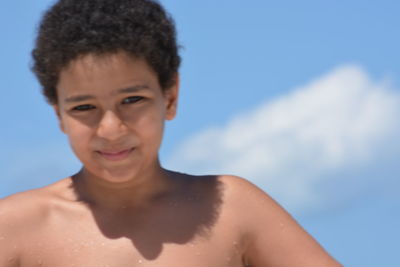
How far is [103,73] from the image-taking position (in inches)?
139

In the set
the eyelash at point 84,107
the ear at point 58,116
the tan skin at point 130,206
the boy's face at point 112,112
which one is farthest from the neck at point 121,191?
the eyelash at point 84,107

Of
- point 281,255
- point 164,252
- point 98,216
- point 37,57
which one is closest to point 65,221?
point 98,216

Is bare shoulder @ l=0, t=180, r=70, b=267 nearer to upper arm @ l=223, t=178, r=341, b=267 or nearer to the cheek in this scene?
the cheek

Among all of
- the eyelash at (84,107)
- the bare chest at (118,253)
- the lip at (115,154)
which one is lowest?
the bare chest at (118,253)

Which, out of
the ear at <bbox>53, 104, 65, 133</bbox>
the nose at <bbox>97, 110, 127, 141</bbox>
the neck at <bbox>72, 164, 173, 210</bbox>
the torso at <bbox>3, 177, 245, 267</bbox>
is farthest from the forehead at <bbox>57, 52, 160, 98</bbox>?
the torso at <bbox>3, 177, 245, 267</bbox>

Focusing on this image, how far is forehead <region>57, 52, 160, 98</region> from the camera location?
11.6ft

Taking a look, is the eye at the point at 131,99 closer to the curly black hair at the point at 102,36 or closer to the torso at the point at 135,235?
the curly black hair at the point at 102,36

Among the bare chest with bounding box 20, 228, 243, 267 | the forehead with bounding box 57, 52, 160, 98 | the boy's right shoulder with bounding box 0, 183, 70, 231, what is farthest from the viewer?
the boy's right shoulder with bounding box 0, 183, 70, 231

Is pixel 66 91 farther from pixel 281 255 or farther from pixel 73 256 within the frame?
pixel 281 255

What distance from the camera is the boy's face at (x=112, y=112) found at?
355cm

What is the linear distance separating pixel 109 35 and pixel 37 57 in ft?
1.30

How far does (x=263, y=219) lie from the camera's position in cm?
397

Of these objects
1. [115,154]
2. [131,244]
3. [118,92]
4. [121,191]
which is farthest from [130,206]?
[118,92]

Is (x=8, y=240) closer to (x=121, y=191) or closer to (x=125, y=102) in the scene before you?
(x=121, y=191)
